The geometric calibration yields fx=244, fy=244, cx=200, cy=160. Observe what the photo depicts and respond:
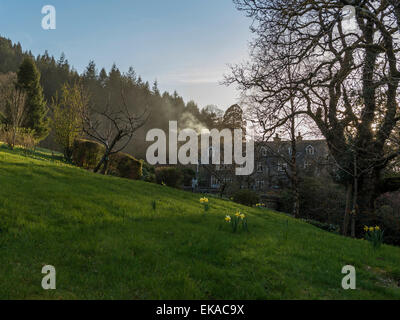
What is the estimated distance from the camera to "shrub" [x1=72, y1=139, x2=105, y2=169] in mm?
16500

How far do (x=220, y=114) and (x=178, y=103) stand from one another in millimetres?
31756

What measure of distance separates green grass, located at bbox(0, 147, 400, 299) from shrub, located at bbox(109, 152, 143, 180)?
10387mm

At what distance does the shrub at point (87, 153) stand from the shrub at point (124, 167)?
1.20 meters

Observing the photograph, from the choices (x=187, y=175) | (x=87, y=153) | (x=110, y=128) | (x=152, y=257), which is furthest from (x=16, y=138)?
(x=152, y=257)

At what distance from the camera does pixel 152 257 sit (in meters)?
3.55

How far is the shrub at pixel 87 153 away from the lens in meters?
16.5

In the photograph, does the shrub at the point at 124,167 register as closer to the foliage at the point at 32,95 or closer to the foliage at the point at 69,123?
the foliage at the point at 69,123

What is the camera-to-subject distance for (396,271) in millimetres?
4223

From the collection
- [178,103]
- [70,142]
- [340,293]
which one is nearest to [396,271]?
[340,293]

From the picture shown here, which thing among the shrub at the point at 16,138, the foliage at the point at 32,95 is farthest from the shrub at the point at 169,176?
the foliage at the point at 32,95

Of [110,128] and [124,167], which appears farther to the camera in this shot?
[124,167]

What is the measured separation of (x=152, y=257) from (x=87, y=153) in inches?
581

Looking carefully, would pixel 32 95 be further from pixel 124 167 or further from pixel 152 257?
pixel 152 257

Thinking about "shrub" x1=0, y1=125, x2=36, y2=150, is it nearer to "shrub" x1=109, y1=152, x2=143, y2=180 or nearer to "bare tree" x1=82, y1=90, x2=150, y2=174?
"bare tree" x1=82, y1=90, x2=150, y2=174
